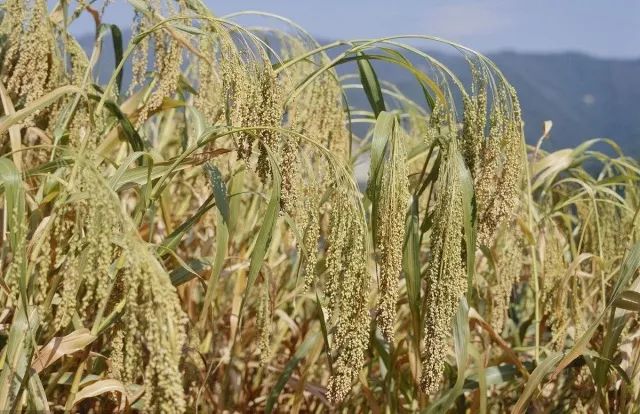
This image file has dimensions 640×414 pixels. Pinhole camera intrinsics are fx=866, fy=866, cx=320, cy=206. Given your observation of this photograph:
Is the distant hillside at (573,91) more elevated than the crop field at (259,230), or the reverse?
the crop field at (259,230)

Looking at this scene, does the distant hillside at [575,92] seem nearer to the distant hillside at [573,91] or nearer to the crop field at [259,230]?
the distant hillside at [573,91]

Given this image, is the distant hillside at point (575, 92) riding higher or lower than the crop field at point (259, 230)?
lower

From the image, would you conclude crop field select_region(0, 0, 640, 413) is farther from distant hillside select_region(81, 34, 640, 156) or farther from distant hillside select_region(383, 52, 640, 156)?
distant hillside select_region(383, 52, 640, 156)

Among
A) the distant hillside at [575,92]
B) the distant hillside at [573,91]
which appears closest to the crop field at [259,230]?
the distant hillside at [573,91]

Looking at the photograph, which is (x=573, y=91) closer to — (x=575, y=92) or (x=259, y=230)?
(x=575, y=92)

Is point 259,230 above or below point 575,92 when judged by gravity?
above

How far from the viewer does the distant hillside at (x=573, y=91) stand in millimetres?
9211

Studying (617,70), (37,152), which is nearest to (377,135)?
(37,152)

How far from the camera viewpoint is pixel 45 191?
1344mm

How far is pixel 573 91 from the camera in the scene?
34.5 feet

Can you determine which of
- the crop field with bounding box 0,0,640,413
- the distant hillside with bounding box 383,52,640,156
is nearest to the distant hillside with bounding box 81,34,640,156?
the distant hillside with bounding box 383,52,640,156

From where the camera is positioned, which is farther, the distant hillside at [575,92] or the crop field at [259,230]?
the distant hillside at [575,92]

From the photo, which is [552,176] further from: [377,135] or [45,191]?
[45,191]

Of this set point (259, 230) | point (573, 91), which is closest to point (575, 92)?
point (573, 91)
